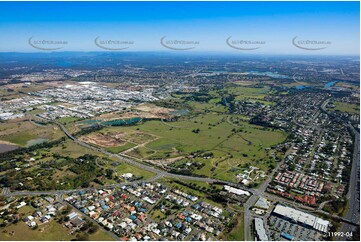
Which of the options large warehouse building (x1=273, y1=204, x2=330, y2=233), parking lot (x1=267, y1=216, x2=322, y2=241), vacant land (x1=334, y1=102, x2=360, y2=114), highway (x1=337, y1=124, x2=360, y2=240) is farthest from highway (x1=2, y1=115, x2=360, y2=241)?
vacant land (x1=334, y1=102, x2=360, y2=114)

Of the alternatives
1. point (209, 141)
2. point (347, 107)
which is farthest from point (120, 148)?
point (347, 107)

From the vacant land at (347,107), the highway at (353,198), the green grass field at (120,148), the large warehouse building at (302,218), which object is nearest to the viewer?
the large warehouse building at (302,218)

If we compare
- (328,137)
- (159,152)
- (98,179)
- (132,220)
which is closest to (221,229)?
(132,220)

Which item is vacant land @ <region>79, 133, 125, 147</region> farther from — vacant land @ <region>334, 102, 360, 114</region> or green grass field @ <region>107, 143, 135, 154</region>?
vacant land @ <region>334, 102, 360, 114</region>

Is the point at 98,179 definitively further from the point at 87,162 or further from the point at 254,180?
the point at 254,180

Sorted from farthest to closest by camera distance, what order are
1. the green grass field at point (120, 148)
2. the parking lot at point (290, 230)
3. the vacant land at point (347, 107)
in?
the vacant land at point (347, 107) < the green grass field at point (120, 148) < the parking lot at point (290, 230)

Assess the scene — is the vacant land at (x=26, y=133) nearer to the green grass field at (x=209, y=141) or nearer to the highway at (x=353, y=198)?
the green grass field at (x=209, y=141)

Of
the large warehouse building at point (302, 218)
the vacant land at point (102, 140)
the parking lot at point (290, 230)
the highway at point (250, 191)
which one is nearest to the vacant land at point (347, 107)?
the highway at point (250, 191)

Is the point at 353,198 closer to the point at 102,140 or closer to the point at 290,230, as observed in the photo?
the point at 290,230
